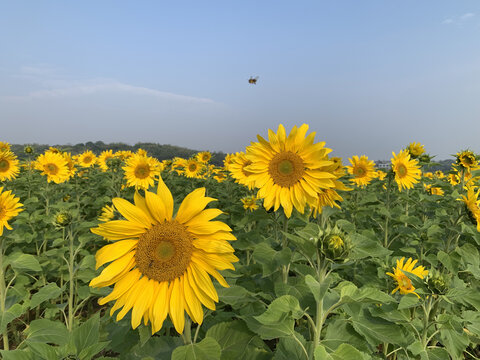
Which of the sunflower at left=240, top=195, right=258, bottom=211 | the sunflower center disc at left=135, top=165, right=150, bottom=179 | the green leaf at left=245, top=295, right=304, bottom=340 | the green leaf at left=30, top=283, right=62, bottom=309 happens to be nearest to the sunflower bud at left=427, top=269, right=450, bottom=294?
the green leaf at left=245, top=295, right=304, bottom=340

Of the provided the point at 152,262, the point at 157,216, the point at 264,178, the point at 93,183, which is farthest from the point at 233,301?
the point at 93,183

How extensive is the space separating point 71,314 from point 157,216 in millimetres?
3102

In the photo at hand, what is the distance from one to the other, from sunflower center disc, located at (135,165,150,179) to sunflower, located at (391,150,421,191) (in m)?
5.02

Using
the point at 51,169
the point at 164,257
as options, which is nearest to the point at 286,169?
the point at 164,257

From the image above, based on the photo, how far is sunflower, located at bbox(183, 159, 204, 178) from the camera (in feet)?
30.1

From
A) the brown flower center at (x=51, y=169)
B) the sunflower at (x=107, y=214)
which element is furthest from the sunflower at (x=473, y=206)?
the brown flower center at (x=51, y=169)

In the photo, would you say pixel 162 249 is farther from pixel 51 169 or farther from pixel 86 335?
pixel 51 169

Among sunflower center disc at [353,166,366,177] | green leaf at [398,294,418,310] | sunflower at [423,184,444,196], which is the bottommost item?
green leaf at [398,294,418,310]

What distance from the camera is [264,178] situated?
3164mm

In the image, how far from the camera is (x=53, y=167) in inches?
293

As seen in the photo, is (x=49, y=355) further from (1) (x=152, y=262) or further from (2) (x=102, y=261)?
(1) (x=152, y=262)

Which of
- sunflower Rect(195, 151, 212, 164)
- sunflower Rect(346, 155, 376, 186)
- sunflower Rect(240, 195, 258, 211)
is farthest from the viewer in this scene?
sunflower Rect(195, 151, 212, 164)

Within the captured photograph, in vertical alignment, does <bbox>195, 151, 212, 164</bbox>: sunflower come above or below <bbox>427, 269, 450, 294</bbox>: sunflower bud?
above

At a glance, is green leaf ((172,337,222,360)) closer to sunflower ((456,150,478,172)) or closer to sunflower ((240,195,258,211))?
sunflower ((240,195,258,211))
